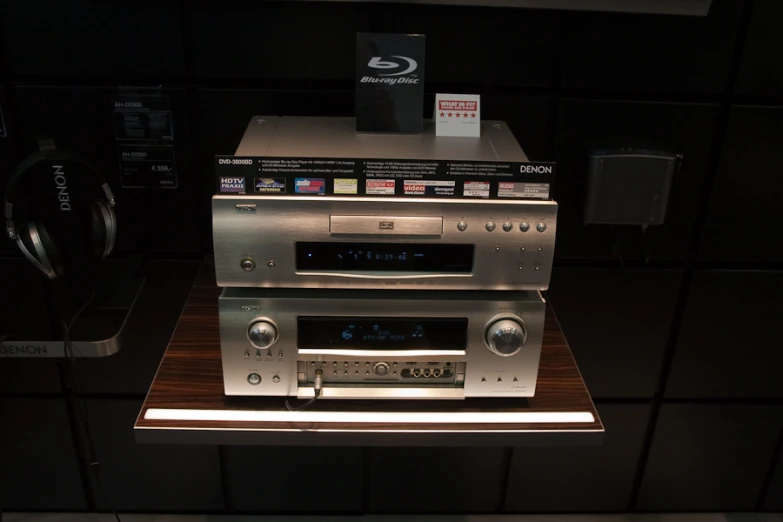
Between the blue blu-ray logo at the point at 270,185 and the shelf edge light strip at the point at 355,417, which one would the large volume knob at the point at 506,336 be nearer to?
the shelf edge light strip at the point at 355,417

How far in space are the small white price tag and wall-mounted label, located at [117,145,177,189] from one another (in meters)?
0.60

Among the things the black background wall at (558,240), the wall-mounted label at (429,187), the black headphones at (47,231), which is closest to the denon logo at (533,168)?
the wall-mounted label at (429,187)

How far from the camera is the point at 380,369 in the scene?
112cm

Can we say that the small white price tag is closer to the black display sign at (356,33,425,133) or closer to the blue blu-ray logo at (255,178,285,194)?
the black display sign at (356,33,425,133)

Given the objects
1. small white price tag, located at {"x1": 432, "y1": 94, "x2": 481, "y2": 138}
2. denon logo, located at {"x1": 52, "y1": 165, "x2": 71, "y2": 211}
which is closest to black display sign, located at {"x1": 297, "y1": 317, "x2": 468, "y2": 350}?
small white price tag, located at {"x1": 432, "y1": 94, "x2": 481, "y2": 138}

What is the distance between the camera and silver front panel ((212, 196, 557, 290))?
1029mm

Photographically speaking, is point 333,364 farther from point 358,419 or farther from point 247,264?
point 247,264

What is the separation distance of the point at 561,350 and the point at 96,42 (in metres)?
1.12

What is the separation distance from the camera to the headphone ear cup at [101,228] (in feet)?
4.28

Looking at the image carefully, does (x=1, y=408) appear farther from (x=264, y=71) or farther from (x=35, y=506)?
(x=264, y=71)

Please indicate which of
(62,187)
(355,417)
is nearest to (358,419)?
(355,417)

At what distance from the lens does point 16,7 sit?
1.36 metres

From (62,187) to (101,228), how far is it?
248 millimetres

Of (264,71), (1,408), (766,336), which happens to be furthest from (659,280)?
(1,408)
